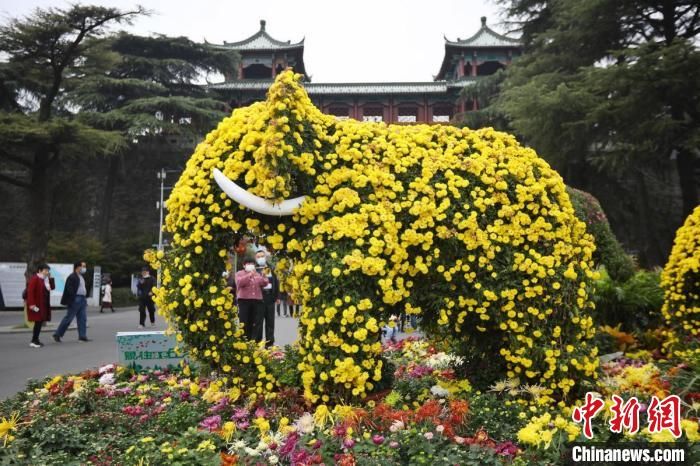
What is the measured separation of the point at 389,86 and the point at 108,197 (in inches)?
707

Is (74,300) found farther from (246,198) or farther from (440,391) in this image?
(440,391)

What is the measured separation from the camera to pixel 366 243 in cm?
354

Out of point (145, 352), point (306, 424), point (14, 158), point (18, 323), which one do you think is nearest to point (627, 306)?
point (306, 424)

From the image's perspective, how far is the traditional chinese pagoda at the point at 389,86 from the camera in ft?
113

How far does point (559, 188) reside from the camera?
404 centimetres

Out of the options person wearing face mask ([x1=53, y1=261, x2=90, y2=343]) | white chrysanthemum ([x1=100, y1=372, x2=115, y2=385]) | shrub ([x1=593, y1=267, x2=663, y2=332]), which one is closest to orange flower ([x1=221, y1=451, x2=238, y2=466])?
white chrysanthemum ([x1=100, y1=372, x2=115, y2=385])

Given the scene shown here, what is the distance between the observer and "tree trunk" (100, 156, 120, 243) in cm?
2847

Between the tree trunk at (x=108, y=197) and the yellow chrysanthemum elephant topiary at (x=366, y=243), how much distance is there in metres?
26.8

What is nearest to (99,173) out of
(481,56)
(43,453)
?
(481,56)

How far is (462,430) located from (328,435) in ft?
2.77

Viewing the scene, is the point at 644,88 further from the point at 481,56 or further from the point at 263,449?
the point at 481,56

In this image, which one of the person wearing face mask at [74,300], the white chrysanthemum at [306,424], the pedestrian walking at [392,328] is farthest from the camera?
the person wearing face mask at [74,300]

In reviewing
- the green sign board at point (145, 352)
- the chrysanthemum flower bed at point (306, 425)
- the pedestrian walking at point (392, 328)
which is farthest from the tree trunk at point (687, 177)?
the green sign board at point (145, 352)

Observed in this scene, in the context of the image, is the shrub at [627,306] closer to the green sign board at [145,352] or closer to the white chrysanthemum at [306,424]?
the white chrysanthemum at [306,424]
